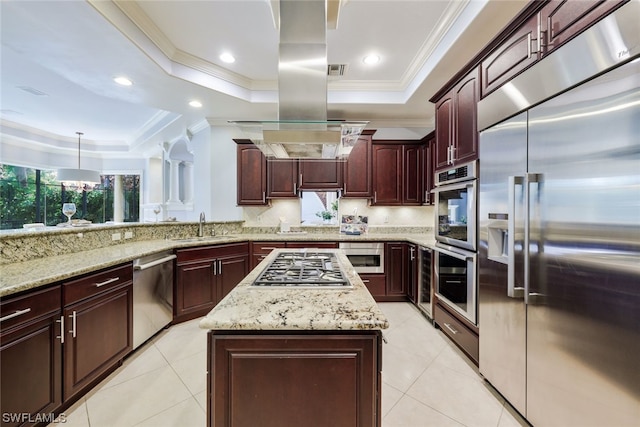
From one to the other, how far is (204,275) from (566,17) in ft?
12.1

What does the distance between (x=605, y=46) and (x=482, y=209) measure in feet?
3.58

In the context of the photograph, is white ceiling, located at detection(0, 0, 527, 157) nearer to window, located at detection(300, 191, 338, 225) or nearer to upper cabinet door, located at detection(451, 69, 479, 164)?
upper cabinet door, located at detection(451, 69, 479, 164)

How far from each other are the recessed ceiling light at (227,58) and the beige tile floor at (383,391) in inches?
121

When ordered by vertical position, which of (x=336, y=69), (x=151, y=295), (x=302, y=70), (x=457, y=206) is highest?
(x=336, y=69)

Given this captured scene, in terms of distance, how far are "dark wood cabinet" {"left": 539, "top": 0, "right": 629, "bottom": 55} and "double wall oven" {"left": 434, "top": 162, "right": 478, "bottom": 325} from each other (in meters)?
0.88

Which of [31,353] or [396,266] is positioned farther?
[396,266]

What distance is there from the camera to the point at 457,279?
93.3 inches

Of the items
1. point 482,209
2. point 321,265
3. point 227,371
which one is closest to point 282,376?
point 227,371

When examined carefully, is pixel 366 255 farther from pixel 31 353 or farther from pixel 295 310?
pixel 31 353

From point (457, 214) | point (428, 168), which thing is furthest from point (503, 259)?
point (428, 168)

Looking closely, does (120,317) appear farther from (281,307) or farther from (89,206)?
(89,206)

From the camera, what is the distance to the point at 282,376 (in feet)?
3.28

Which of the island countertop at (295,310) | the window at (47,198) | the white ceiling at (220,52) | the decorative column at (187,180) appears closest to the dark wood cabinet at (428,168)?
the white ceiling at (220,52)

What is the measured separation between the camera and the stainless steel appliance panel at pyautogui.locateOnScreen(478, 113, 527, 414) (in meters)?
1.57
